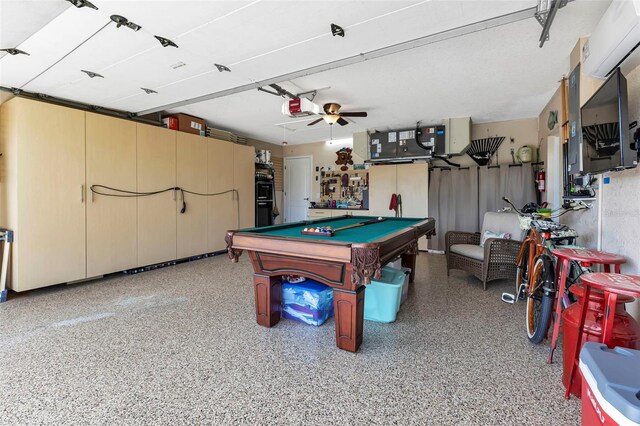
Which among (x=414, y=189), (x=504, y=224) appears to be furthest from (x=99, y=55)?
(x=414, y=189)

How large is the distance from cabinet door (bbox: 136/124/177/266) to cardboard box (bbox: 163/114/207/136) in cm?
30

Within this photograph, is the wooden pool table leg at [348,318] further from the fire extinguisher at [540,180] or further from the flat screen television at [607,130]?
the fire extinguisher at [540,180]

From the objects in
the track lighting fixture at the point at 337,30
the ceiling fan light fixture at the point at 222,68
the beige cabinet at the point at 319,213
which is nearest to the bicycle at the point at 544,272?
the track lighting fixture at the point at 337,30

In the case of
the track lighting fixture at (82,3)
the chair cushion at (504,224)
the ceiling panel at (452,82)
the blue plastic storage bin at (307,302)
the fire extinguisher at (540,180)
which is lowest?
the blue plastic storage bin at (307,302)

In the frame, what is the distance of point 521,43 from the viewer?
9.25ft

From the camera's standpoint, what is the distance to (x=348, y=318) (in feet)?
7.23

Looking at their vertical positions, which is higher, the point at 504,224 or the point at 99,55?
the point at 99,55

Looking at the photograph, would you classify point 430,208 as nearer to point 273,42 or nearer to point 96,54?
point 273,42

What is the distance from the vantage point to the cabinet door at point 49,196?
3.49m

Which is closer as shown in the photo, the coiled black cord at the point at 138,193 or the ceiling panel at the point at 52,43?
the ceiling panel at the point at 52,43

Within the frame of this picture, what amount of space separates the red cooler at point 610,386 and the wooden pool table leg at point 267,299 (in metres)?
2.05

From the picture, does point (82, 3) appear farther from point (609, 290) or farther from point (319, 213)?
point (319, 213)

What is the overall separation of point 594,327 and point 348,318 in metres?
1.39

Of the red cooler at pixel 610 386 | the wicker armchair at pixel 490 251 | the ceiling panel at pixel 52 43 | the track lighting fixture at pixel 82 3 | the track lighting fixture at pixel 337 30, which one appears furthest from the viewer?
the wicker armchair at pixel 490 251
